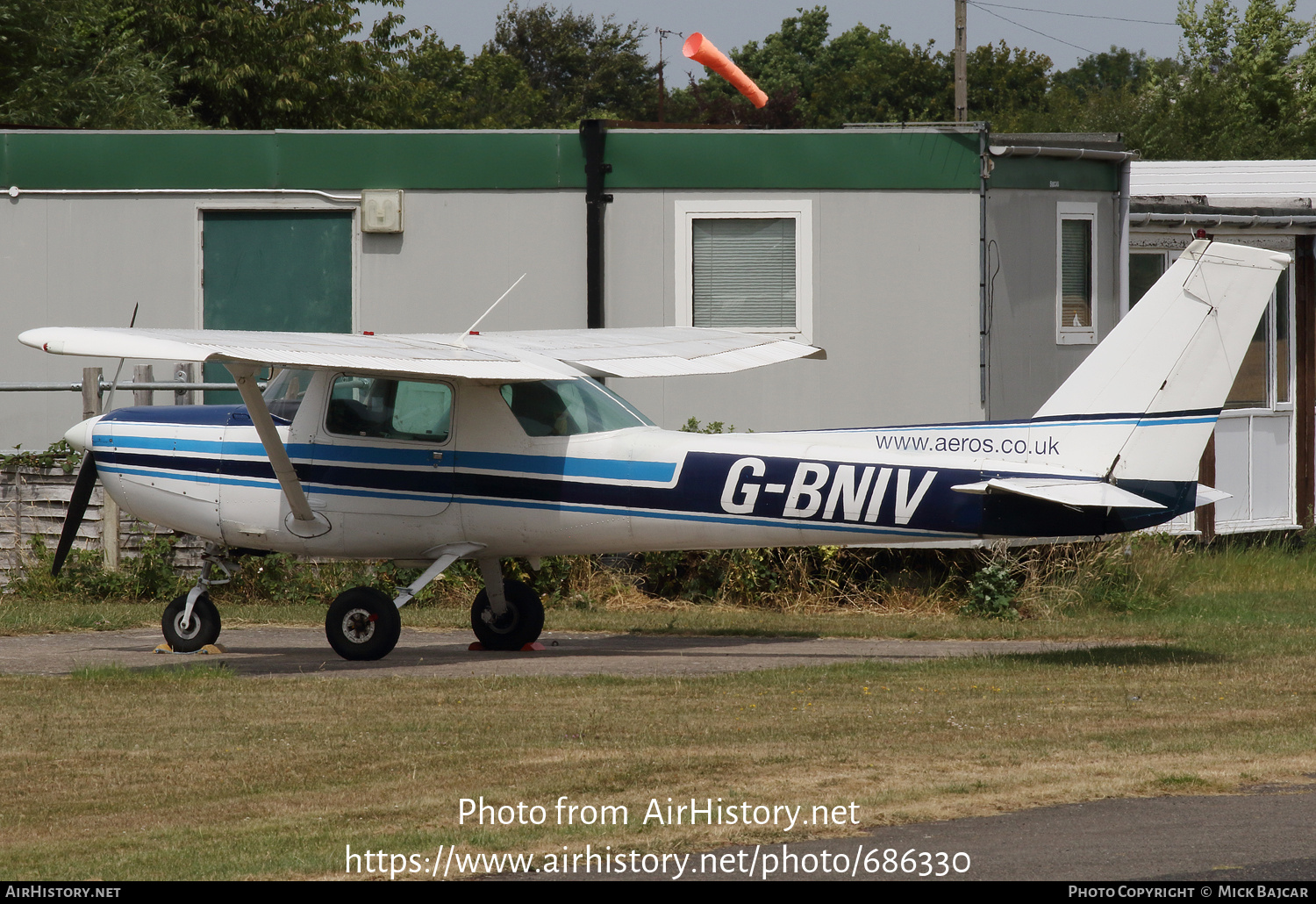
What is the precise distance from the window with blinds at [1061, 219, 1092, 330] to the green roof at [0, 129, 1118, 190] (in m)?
0.60

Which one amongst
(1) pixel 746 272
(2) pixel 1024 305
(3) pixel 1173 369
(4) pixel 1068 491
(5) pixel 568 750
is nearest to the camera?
(5) pixel 568 750

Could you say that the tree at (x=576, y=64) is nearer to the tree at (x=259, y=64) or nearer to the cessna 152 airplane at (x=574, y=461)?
the tree at (x=259, y=64)

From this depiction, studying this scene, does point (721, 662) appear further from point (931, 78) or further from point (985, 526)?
point (931, 78)

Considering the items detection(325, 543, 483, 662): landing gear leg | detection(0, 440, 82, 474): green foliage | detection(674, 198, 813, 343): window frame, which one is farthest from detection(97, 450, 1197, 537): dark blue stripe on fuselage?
detection(674, 198, 813, 343): window frame

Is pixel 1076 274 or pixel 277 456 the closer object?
pixel 277 456

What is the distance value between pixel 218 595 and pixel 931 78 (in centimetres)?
5899

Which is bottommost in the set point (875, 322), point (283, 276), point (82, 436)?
point (82, 436)

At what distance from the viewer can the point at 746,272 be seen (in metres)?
14.8

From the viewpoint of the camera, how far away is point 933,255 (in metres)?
14.7

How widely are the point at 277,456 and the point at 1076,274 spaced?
339 inches

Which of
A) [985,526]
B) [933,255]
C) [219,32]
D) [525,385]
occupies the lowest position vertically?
[985,526]

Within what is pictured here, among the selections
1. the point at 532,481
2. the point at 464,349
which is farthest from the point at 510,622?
the point at 464,349

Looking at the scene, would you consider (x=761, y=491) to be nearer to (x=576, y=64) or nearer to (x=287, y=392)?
(x=287, y=392)
